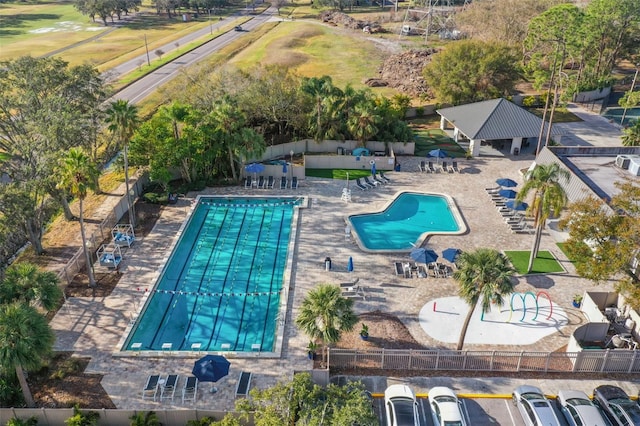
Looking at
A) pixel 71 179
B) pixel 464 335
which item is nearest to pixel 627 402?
pixel 464 335

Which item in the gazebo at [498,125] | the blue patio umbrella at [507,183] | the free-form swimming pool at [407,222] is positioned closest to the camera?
the free-form swimming pool at [407,222]

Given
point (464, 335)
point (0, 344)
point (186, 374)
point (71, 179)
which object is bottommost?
point (186, 374)

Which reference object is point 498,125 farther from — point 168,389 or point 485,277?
point 168,389

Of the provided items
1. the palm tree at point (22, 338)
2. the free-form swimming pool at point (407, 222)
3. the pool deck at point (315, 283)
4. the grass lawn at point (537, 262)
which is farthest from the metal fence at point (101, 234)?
the grass lawn at point (537, 262)

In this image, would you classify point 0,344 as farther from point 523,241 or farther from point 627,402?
point 523,241

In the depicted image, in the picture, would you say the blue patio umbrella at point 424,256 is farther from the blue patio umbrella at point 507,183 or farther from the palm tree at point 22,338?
the palm tree at point 22,338

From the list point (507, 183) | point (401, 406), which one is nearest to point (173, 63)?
point (507, 183)

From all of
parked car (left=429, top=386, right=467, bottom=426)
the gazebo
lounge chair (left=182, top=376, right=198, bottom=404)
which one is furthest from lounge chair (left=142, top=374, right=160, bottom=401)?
the gazebo

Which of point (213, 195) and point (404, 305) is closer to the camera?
point (404, 305)

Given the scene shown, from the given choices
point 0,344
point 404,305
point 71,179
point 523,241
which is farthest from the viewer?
point 523,241
